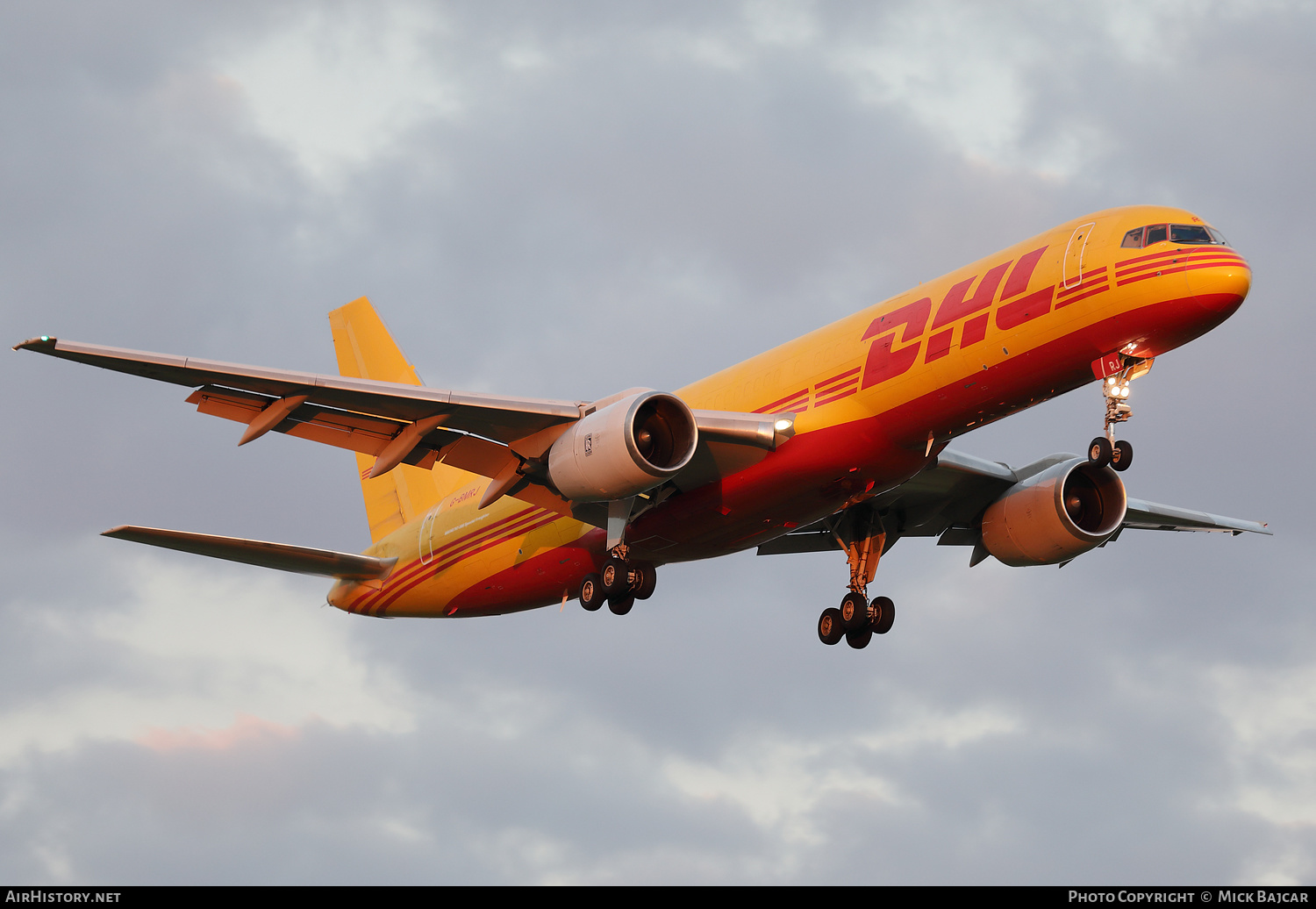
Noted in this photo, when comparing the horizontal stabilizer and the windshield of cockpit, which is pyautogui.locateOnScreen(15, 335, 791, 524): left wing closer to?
the horizontal stabilizer

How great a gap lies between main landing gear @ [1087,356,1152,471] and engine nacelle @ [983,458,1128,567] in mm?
6766

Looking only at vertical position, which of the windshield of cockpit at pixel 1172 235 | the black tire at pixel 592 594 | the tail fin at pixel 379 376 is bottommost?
the black tire at pixel 592 594

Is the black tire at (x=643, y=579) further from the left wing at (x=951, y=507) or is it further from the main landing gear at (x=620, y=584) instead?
the left wing at (x=951, y=507)

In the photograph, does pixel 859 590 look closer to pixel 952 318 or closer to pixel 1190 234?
pixel 952 318

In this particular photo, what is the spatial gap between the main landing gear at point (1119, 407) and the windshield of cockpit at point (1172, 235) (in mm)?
2054

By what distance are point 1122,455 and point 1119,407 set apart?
34.2 inches

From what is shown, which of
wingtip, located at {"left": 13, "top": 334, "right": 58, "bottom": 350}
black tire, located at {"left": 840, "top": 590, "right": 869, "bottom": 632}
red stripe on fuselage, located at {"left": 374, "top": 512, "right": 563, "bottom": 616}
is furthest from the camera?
black tire, located at {"left": 840, "top": 590, "right": 869, "bottom": 632}

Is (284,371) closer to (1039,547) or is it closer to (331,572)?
(331,572)

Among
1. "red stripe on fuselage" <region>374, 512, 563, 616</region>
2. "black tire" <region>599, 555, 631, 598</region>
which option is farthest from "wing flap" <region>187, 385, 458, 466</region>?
"red stripe on fuselage" <region>374, 512, 563, 616</region>

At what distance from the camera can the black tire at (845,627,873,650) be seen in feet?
115

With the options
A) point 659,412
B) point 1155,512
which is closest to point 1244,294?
point 659,412

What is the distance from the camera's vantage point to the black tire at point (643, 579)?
102 ft

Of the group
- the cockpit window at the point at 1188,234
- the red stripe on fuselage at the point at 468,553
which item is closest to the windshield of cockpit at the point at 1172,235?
the cockpit window at the point at 1188,234

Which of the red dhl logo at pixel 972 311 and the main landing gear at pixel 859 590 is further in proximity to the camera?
the main landing gear at pixel 859 590
